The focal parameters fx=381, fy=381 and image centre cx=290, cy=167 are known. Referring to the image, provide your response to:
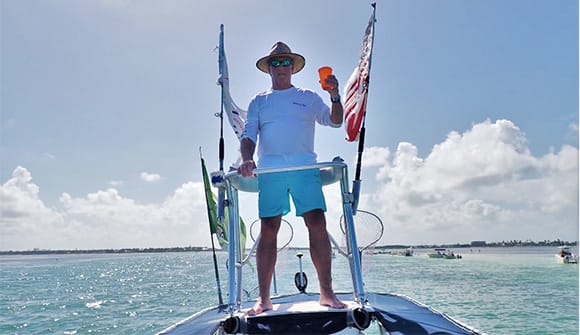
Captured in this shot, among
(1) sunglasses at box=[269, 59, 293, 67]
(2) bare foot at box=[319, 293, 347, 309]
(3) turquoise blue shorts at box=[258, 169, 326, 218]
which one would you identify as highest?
(1) sunglasses at box=[269, 59, 293, 67]

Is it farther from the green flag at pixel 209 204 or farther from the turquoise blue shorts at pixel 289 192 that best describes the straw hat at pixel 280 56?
the green flag at pixel 209 204

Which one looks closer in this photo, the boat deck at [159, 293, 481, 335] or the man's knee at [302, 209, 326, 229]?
the boat deck at [159, 293, 481, 335]

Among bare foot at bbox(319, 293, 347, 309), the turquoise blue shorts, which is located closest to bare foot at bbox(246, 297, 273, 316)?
bare foot at bbox(319, 293, 347, 309)

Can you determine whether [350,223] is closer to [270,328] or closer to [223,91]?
[270,328]

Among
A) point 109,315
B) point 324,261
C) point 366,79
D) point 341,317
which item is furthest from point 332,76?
point 109,315

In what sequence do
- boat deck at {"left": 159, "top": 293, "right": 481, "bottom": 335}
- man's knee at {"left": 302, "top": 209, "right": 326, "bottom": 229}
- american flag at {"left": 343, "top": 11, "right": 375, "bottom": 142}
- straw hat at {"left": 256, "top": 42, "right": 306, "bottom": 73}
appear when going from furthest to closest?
straw hat at {"left": 256, "top": 42, "right": 306, "bottom": 73} → man's knee at {"left": 302, "top": 209, "right": 326, "bottom": 229} → american flag at {"left": 343, "top": 11, "right": 375, "bottom": 142} → boat deck at {"left": 159, "top": 293, "right": 481, "bottom": 335}

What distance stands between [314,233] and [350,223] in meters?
0.28

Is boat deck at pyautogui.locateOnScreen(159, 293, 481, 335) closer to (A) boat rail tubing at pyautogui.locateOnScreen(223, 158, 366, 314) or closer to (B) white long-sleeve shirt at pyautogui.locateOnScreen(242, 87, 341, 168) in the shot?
(A) boat rail tubing at pyautogui.locateOnScreen(223, 158, 366, 314)

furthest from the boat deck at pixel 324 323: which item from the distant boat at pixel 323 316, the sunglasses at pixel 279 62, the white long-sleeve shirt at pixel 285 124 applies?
the sunglasses at pixel 279 62

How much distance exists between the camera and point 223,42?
348 cm

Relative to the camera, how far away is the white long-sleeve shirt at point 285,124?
292 centimetres

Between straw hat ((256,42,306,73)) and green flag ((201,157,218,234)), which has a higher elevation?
straw hat ((256,42,306,73))

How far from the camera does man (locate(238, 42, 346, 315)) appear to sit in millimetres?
2770

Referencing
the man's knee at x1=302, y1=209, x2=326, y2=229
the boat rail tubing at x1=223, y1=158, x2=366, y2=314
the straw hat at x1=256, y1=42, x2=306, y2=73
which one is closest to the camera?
the boat rail tubing at x1=223, y1=158, x2=366, y2=314
